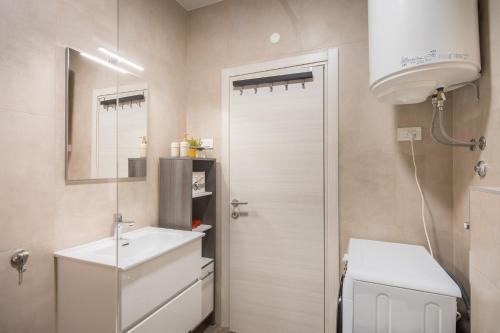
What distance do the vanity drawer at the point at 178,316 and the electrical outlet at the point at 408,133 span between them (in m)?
1.60

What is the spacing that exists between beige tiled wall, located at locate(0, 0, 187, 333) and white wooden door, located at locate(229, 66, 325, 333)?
87 centimetres

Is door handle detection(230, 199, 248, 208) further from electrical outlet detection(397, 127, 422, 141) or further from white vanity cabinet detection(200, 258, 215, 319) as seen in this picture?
electrical outlet detection(397, 127, 422, 141)

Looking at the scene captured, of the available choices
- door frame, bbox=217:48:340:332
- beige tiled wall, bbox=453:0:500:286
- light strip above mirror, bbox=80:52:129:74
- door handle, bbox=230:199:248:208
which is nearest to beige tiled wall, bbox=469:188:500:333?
beige tiled wall, bbox=453:0:500:286

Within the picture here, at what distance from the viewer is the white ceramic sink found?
1.17 m

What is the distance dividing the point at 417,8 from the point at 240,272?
186 cm

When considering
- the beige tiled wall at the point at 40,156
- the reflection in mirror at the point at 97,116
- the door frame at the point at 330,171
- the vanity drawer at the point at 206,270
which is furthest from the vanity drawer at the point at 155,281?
the door frame at the point at 330,171

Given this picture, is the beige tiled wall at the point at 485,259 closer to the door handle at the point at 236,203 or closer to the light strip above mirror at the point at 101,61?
the door handle at the point at 236,203

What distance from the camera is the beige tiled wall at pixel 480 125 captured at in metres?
0.90

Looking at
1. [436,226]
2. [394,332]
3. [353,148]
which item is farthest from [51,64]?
[436,226]

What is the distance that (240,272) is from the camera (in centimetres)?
190

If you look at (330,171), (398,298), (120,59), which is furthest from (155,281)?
(120,59)

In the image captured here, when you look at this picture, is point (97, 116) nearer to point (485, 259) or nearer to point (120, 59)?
point (120, 59)

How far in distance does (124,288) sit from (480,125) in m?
1.70

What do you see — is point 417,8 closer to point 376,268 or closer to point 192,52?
point 376,268
